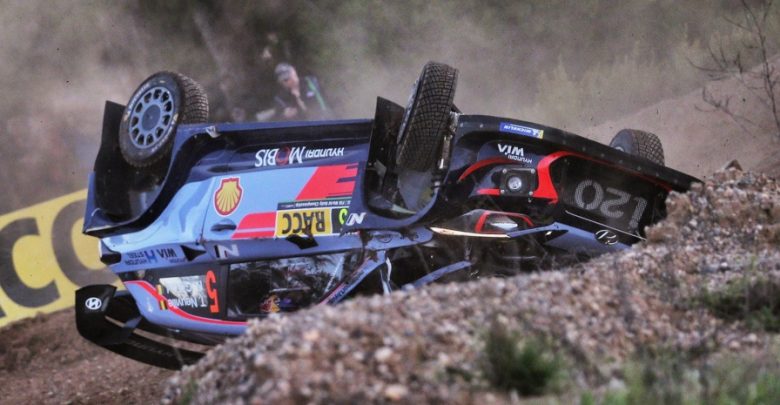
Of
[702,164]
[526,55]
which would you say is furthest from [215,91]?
[702,164]

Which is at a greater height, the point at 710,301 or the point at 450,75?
the point at 450,75

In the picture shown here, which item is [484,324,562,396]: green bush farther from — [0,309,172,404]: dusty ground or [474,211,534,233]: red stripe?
[0,309,172,404]: dusty ground

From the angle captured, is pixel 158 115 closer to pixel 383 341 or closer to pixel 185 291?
pixel 185 291

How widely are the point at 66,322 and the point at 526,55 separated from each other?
9.87 m

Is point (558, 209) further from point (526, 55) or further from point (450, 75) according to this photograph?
point (526, 55)

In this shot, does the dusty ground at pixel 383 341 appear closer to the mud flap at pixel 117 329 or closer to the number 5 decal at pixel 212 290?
the mud flap at pixel 117 329

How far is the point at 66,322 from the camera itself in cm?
1187

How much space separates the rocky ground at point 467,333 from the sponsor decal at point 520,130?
0.90m

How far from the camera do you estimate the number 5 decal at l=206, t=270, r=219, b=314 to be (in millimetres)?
6957

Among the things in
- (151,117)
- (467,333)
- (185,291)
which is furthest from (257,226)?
(467,333)

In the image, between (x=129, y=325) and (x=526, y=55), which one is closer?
(x=129, y=325)

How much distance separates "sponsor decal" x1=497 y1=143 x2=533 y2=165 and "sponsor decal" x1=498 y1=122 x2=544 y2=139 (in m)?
0.10

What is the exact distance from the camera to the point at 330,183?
638cm

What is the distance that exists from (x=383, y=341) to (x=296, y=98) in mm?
13923
